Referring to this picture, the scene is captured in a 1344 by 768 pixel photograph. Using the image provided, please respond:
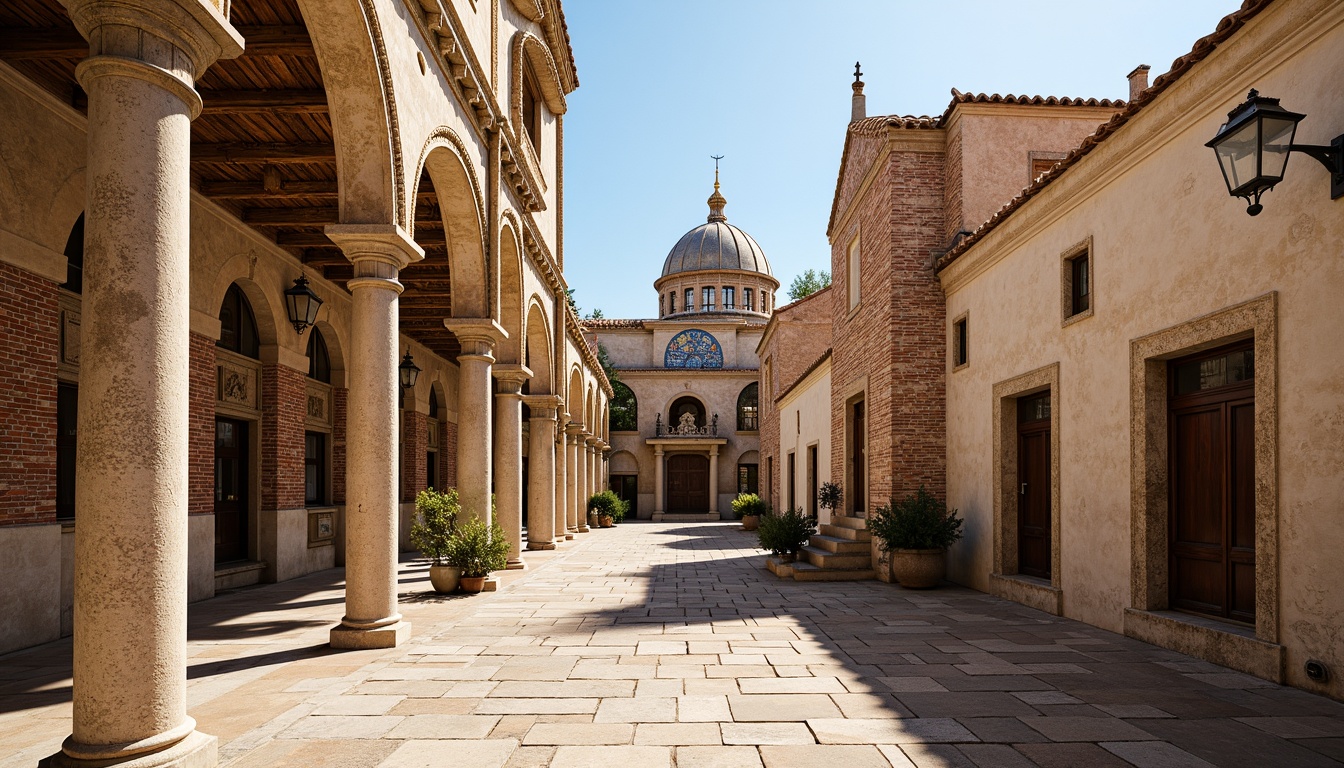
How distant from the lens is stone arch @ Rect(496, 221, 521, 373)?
1342 centimetres

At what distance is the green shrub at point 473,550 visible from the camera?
436 inches

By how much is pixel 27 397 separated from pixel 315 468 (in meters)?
7.72

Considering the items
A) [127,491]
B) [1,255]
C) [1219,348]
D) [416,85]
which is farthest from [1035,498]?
[1,255]

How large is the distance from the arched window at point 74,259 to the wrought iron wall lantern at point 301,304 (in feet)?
10.5

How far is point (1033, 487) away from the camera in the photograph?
1100cm

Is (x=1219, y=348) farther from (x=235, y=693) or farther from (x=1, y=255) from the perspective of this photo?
(x=1, y=255)

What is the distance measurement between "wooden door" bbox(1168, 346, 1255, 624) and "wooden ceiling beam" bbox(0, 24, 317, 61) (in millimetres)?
8524

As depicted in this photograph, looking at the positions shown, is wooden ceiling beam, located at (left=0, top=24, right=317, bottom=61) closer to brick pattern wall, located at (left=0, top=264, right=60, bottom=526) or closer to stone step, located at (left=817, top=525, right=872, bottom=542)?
brick pattern wall, located at (left=0, top=264, right=60, bottom=526)

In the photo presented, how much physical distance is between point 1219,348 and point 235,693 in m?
8.37

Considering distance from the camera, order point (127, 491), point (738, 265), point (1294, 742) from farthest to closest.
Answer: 1. point (738, 265)
2. point (1294, 742)
3. point (127, 491)

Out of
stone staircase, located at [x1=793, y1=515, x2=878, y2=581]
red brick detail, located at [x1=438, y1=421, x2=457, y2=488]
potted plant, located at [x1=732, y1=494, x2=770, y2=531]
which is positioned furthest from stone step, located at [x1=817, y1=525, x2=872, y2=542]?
potted plant, located at [x1=732, y1=494, x2=770, y2=531]

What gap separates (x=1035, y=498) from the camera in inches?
431

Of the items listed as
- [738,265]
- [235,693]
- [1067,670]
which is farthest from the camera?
[738,265]

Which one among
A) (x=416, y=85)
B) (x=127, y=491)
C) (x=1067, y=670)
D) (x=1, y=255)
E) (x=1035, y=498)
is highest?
(x=416, y=85)
